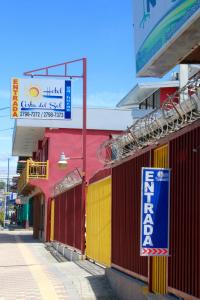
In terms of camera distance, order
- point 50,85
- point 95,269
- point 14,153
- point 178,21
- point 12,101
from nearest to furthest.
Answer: point 178,21
point 95,269
point 50,85
point 12,101
point 14,153

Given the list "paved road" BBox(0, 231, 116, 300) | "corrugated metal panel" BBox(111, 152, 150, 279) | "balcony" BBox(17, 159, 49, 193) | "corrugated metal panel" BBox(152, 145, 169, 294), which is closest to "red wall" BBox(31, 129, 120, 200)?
"balcony" BBox(17, 159, 49, 193)

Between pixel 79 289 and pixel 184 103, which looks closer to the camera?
pixel 184 103

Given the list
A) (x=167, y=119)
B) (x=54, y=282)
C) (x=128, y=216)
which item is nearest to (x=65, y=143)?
(x=54, y=282)

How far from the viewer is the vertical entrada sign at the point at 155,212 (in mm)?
8258

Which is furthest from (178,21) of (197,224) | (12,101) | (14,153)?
(14,153)

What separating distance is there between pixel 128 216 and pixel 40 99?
16.3 meters

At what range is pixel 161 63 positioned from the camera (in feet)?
30.3

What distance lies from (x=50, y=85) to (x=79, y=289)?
1556cm

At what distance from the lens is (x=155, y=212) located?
834 cm

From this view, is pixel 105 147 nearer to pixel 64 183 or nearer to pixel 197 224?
pixel 197 224

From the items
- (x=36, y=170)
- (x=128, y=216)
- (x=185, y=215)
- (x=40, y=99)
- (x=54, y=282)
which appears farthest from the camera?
(x=36, y=170)

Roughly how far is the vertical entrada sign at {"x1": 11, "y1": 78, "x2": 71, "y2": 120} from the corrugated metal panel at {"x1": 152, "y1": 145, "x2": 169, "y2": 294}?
17.4 m

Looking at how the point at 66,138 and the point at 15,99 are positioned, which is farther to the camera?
the point at 66,138

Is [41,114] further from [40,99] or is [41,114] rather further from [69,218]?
[69,218]
